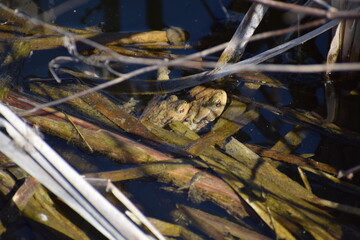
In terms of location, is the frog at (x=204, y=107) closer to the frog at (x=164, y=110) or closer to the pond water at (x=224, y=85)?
the frog at (x=164, y=110)

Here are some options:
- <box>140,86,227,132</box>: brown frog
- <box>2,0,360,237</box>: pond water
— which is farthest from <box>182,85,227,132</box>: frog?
<box>2,0,360,237</box>: pond water

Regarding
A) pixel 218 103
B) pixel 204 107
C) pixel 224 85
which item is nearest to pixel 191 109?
pixel 204 107

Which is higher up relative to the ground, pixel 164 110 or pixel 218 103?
pixel 218 103

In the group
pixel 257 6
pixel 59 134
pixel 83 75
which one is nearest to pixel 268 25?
pixel 257 6

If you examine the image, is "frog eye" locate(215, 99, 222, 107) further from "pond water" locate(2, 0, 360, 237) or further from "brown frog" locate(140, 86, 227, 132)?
"pond water" locate(2, 0, 360, 237)

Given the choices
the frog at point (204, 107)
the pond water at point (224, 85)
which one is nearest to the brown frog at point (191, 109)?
the frog at point (204, 107)

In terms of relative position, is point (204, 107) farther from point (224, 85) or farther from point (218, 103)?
point (224, 85)
